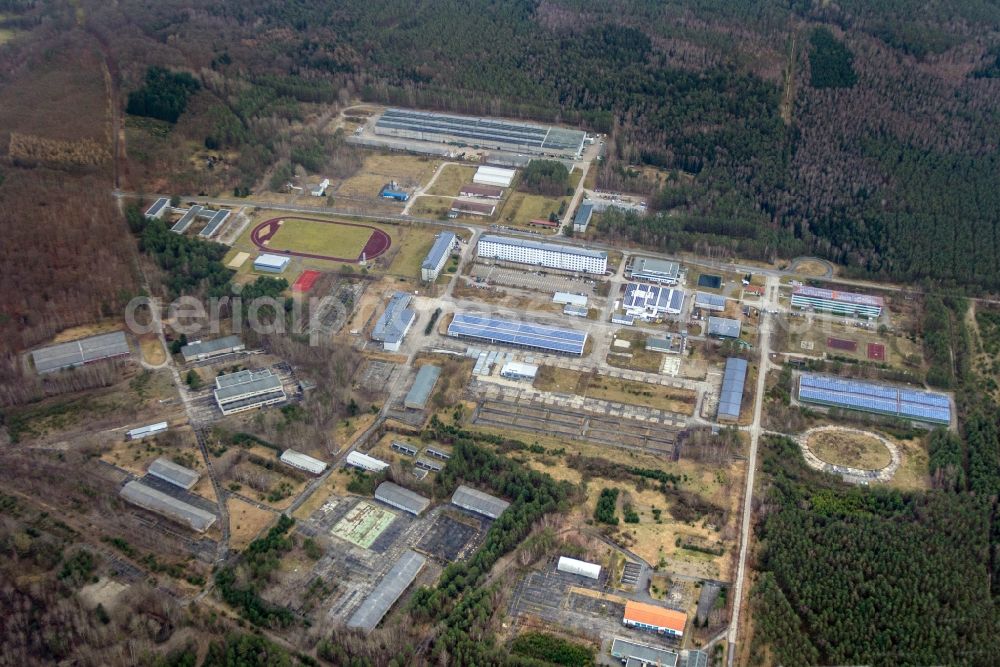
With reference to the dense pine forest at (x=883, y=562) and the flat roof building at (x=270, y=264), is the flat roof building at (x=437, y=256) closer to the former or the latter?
the flat roof building at (x=270, y=264)

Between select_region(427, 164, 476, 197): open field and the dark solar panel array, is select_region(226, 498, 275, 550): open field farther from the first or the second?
the dark solar panel array

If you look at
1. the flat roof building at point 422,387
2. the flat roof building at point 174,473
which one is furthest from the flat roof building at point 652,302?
the flat roof building at point 174,473

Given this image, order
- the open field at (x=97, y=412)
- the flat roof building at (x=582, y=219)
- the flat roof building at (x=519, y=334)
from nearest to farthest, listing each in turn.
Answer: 1. the open field at (x=97, y=412)
2. the flat roof building at (x=519, y=334)
3. the flat roof building at (x=582, y=219)

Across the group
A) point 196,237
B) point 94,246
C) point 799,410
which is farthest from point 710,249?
point 94,246

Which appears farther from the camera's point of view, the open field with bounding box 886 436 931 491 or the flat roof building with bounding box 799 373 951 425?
the flat roof building with bounding box 799 373 951 425

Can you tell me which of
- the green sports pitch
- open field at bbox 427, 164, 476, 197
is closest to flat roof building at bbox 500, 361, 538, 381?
the green sports pitch

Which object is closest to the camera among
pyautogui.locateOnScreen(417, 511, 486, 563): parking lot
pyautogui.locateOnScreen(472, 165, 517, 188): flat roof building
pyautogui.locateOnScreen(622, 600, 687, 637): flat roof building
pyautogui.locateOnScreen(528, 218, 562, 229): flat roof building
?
pyautogui.locateOnScreen(622, 600, 687, 637): flat roof building

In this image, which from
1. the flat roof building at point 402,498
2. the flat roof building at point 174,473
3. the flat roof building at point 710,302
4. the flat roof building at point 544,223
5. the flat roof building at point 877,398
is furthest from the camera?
the flat roof building at point 544,223
